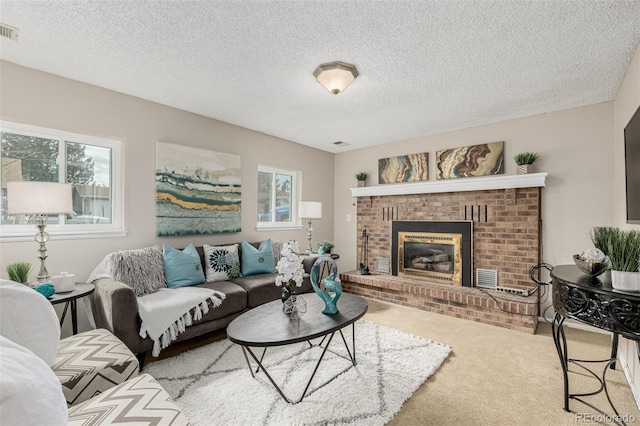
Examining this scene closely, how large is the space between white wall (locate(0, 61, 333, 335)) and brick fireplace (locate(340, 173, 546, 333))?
1.91 m

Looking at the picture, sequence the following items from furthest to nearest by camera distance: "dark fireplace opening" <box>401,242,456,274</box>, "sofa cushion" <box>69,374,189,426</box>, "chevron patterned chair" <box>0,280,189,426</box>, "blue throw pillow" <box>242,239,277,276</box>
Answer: "dark fireplace opening" <box>401,242,456,274</box>, "blue throw pillow" <box>242,239,277,276</box>, "sofa cushion" <box>69,374,189,426</box>, "chevron patterned chair" <box>0,280,189,426</box>

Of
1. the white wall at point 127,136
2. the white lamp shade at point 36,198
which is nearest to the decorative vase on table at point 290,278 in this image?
the white lamp shade at point 36,198

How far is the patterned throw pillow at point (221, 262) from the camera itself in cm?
327

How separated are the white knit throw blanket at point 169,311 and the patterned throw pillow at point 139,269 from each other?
110 mm

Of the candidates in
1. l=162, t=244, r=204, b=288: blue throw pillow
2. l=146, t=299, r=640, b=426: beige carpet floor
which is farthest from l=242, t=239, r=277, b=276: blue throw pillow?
l=146, t=299, r=640, b=426: beige carpet floor

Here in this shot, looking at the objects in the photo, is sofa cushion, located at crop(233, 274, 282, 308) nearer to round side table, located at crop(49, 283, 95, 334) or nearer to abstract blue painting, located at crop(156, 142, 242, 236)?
abstract blue painting, located at crop(156, 142, 242, 236)

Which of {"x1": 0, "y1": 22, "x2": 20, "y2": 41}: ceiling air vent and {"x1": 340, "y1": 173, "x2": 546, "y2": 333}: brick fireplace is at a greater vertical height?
{"x1": 0, "y1": 22, "x2": 20, "y2": 41}: ceiling air vent

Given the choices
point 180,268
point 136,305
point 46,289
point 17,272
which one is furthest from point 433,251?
point 17,272

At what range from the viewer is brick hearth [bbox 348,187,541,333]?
10.8 ft

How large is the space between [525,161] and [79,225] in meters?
4.77

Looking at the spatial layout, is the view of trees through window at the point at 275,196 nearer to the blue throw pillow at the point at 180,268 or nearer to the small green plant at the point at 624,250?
the blue throw pillow at the point at 180,268

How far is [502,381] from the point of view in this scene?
2.15 m

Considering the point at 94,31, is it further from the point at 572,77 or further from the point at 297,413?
the point at 572,77

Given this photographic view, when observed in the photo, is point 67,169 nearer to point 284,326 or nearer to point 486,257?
point 284,326
